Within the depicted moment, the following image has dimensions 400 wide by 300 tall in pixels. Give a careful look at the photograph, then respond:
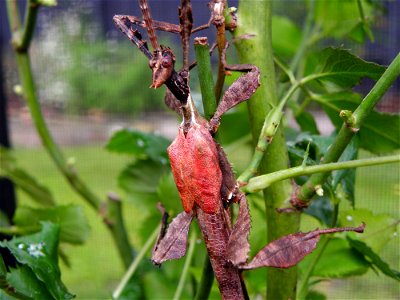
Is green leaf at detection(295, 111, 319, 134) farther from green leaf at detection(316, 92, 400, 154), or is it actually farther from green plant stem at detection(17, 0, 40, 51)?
green plant stem at detection(17, 0, 40, 51)

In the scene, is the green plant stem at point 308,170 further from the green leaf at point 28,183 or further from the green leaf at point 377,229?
the green leaf at point 28,183

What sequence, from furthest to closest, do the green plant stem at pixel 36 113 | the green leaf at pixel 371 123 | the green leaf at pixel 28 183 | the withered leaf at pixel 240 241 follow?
the green leaf at pixel 28 183 < the green plant stem at pixel 36 113 < the green leaf at pixel 371 123 < the withered leaf at pixel 240 241

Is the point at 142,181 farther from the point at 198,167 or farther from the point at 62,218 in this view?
the point at 198,167

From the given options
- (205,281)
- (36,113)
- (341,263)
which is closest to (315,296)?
(341,263)

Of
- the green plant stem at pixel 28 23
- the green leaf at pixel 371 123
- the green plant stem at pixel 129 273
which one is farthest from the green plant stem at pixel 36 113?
the green leaf at pixel 371 123

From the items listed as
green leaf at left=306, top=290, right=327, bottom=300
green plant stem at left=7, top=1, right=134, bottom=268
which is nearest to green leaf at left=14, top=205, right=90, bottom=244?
green plant stem at left=7, top=1, right=134, bottom=268

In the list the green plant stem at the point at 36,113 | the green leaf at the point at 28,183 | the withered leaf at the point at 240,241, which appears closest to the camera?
the withered leaf at the point at 240,241

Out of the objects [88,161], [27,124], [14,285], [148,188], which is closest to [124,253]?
[148,188]
